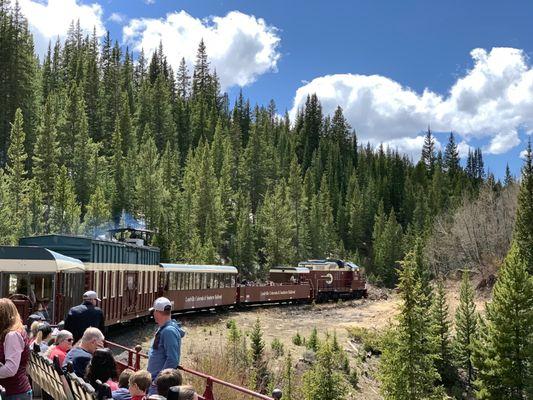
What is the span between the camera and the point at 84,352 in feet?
23.0

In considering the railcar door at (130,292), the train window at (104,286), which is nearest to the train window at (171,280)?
the railcar door at (130,292)

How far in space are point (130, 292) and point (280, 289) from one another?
24.5 metres

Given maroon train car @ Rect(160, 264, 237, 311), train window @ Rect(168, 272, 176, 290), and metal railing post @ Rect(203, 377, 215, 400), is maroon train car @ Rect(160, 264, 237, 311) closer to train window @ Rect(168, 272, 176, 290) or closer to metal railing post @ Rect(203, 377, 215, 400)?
train window @ Rect(168, 272, 176, 290)

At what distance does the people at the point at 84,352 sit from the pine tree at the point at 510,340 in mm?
33183

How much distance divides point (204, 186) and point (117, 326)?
54.1 metres

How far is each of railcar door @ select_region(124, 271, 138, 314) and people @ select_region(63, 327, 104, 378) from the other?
61.9 ft

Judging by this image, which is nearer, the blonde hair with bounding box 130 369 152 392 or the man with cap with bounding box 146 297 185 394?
the blonde hair with bounding box 130 369 152 392

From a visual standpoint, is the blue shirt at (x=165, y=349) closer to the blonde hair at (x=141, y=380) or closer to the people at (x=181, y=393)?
the blonde hair at (x=141, y=380)

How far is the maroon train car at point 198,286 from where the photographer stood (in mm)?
33375

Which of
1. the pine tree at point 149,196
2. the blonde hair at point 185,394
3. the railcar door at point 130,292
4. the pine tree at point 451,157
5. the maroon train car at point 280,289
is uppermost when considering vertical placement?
the pine tree at point 451,157

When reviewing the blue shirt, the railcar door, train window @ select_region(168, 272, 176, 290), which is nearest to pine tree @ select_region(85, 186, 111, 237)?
train window @ select_region(168, 272, 176, 290)

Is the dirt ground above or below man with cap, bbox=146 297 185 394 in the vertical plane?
below

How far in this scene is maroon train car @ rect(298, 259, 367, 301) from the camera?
5569cm

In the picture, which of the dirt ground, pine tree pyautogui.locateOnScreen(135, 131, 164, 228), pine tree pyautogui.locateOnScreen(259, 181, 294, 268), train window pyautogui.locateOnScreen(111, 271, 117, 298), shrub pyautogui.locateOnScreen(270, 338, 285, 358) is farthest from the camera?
pine tree pyautogui.locateOnScreen(259, 181, 294, 268)
